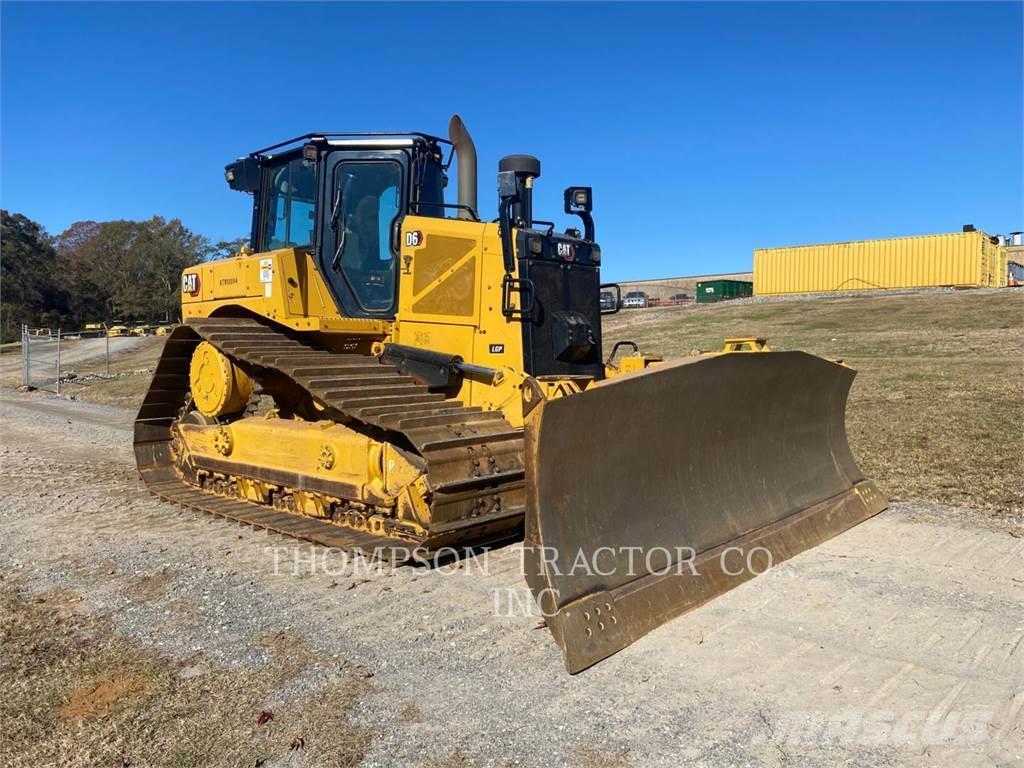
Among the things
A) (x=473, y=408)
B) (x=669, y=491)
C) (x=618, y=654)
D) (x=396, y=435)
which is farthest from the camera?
(x=473, y=408)

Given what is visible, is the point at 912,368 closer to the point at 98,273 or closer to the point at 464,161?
the point at 464,161

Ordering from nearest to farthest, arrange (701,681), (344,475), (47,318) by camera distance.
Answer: (701,681), (344,475), (47,318)

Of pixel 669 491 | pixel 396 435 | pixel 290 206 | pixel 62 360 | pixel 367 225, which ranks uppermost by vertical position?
pixel 290 206

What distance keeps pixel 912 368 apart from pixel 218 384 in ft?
46.3

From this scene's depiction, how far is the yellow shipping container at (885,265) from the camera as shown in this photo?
3809cm

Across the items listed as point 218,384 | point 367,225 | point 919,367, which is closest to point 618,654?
point 367,225

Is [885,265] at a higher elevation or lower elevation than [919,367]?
higher

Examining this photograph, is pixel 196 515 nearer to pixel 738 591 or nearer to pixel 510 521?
pixel 510 521

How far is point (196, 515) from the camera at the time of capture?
708cm

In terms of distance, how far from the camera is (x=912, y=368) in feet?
53.2

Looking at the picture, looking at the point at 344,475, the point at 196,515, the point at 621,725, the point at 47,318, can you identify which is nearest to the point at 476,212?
the point at 344,475

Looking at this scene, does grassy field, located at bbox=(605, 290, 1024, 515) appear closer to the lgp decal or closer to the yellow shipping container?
the lgp decal

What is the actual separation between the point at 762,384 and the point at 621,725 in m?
2.92

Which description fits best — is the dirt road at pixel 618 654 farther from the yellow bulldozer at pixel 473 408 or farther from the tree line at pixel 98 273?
the tree line at pixel 98 273
